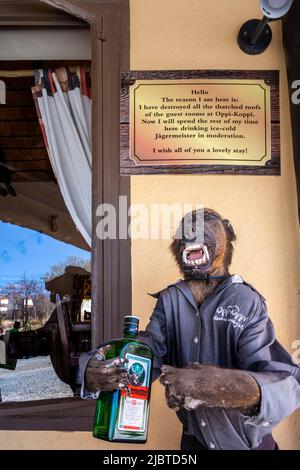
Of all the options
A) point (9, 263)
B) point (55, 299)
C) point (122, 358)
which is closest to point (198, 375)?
point (122, 358)

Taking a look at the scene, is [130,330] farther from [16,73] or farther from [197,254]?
[16,73]

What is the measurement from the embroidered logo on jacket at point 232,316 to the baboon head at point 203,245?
150mm

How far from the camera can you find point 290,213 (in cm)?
250

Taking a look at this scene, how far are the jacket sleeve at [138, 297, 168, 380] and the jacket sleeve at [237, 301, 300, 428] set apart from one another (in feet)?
0.96

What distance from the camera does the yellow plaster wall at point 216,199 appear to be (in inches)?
94.9

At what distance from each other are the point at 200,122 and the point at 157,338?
95 centimetres

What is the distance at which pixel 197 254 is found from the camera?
206 centimetres

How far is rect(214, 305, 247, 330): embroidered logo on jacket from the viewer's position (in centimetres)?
197

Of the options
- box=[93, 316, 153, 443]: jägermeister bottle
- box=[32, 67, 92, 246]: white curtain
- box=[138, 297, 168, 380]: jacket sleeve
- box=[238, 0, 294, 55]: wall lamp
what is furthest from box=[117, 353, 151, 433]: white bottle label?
box=[238, 0, 294, 55]: wall lamp

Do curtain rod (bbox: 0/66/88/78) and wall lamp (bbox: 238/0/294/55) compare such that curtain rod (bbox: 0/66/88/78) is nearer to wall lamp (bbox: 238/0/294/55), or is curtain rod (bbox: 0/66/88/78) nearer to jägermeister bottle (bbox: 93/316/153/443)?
wall lamp (bbox: 238/0/294/55)

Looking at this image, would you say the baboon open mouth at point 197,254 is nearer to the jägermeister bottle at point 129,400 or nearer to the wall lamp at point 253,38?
the jägermeister bottle at point 129,400

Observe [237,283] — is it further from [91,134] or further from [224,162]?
[91,134]

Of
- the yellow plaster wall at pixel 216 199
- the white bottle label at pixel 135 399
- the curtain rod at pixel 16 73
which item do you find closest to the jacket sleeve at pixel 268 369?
the white bottle label at pixel 135 399
